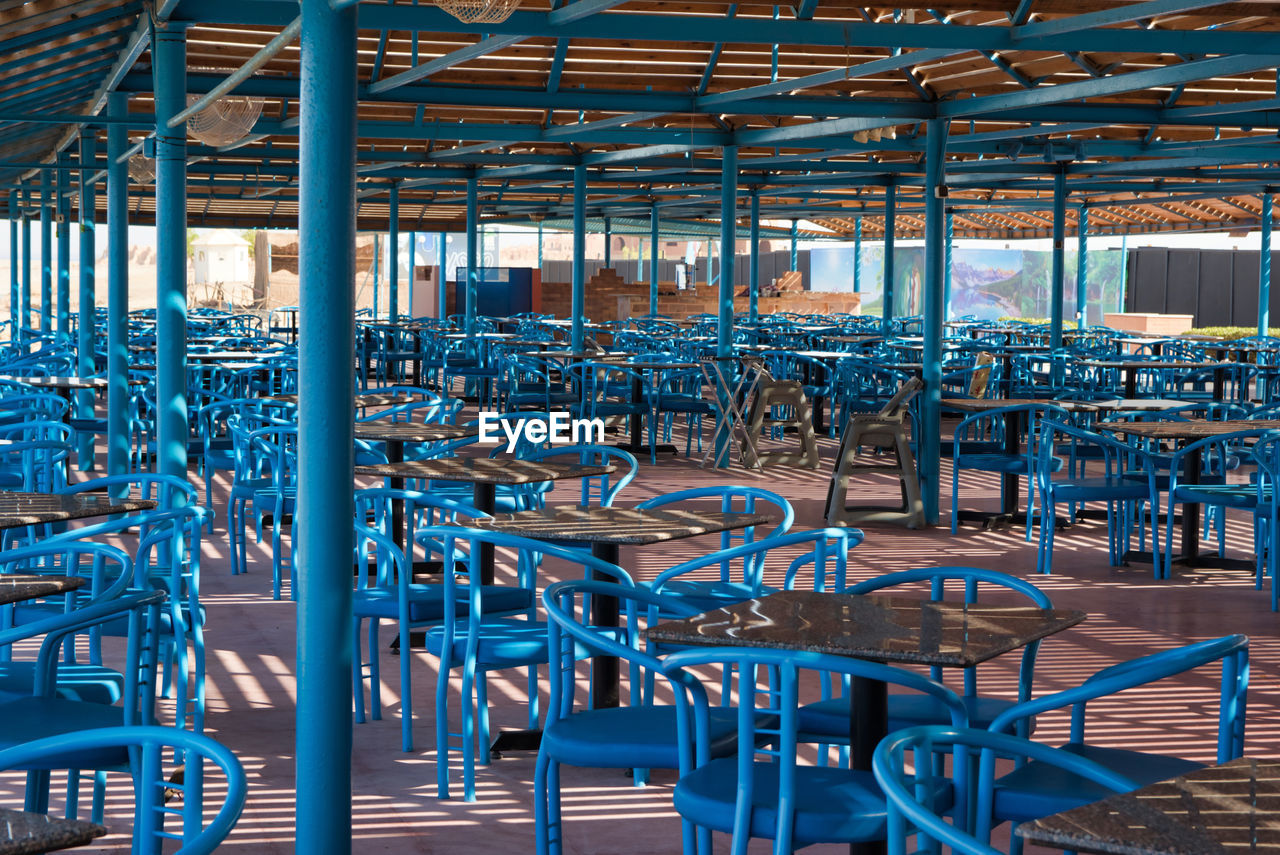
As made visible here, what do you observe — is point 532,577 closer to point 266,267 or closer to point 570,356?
point 570,356

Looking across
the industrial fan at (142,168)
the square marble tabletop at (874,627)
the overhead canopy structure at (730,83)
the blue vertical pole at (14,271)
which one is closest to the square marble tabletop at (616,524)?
the square marble tabletop at (874,627)

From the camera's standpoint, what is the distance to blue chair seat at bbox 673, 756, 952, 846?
8.29 ft

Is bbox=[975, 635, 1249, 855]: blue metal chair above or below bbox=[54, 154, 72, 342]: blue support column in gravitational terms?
below

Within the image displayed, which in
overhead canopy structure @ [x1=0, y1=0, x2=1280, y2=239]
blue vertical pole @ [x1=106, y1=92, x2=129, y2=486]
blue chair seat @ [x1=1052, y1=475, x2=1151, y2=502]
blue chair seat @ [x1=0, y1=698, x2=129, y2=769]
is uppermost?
overhead canopy structure @ [x1=0, y1=0, x2=1280, y2=239]

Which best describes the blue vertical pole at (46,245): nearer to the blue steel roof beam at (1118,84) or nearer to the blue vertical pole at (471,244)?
the blue vertical pole at (471,244)

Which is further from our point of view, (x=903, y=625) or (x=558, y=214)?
(x=558, y=214)

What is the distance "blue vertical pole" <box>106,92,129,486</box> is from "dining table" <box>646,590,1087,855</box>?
18.4 feet

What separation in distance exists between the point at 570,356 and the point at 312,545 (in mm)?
9849

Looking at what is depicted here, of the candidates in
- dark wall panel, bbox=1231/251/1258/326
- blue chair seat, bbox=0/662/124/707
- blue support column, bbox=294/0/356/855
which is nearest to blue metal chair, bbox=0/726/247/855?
blue support column, bbox=294/0/356/855

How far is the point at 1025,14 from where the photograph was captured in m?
6.46

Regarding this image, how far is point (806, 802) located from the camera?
8.60 ft

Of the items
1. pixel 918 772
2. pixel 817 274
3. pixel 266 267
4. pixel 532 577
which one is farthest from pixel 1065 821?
pixel 266 267

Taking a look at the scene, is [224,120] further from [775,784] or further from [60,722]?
[775,784]

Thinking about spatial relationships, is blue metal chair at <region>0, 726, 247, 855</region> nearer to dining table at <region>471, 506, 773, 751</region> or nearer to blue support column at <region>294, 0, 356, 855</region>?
blue support column at <region>294, 0, 356, 855</region>
